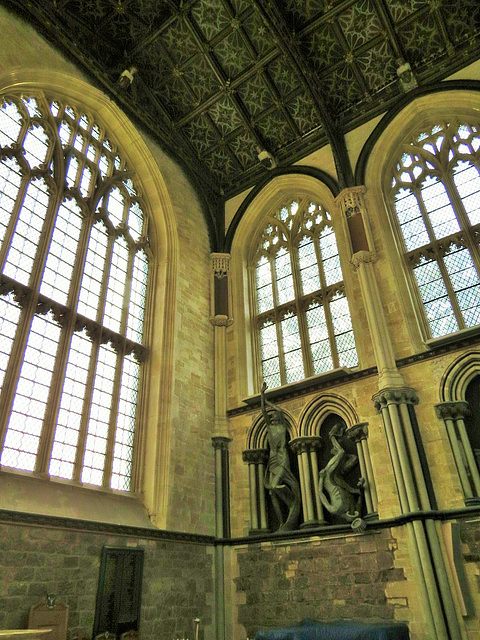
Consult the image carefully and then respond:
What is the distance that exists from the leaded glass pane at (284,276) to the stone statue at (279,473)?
2.85 metres

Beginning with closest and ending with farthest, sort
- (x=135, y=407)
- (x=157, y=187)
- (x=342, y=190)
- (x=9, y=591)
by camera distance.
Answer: (x=9, y=591), (x=135, y=407), (x=342, y=190), (x=157, y=187)

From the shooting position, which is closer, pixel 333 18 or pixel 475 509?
pixel 475 509

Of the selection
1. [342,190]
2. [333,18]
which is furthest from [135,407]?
[333,18]

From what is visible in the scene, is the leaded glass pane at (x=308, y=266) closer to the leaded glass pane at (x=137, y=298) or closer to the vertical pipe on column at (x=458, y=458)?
the leaded glass pane at (x=137, y=298)

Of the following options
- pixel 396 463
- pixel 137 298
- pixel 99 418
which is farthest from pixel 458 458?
pixel 137 298

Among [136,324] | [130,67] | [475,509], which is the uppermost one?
[130,67]

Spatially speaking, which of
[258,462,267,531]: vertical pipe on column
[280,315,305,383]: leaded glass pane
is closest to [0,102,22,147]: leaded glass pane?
[280,315,305,383]: leaded glass pane

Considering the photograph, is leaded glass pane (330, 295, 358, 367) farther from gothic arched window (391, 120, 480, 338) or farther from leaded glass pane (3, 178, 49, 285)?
leaded glass pane (3, 178, 49, 285)

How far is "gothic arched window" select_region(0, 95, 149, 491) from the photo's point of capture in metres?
8.00

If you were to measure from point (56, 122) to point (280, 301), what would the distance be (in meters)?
6.13

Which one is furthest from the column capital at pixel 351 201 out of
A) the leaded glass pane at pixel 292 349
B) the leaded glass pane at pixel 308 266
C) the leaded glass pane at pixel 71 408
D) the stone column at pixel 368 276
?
the leaded glass pane at pixel 71 408

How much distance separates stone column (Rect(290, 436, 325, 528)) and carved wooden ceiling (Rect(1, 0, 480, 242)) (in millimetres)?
5974

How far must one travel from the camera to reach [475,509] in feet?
24.8

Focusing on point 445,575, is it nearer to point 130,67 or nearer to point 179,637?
point 179,637
